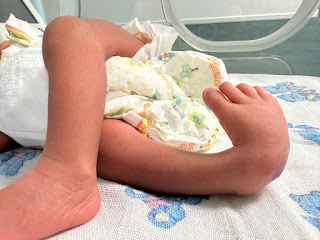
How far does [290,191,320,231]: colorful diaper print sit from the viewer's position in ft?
1.95

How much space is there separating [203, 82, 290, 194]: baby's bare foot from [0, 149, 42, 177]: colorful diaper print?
423 mm

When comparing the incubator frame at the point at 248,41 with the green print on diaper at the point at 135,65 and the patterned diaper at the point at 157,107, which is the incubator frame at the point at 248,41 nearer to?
the patterned diaper at the point at 157,107

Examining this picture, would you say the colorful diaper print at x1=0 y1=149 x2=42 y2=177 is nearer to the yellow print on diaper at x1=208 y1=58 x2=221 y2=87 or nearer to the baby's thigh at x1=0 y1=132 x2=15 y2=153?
the baby's thigh at x1=0 y1=132 x2=15 y2=153

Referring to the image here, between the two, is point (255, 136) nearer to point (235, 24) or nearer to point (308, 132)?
point (308, 132)

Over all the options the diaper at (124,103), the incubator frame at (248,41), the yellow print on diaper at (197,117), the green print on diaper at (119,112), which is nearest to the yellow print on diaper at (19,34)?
the diaper at (124,103)

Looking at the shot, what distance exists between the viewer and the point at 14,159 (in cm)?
76

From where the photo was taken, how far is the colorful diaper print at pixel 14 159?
0.71 meters

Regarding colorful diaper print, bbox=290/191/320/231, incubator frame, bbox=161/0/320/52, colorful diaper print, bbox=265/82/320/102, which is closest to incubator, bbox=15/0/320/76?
incubator frame, bbox=161/0/320/52

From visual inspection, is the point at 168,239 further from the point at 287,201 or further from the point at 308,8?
the point at 308,8

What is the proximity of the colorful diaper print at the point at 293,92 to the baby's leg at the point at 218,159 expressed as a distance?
59 centimetres

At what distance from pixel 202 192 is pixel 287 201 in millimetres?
154

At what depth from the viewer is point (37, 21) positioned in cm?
156

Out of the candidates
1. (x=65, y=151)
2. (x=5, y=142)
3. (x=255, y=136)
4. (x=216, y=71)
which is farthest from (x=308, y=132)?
(x=5, y=142)

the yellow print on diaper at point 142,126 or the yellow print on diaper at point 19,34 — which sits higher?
the yellow print on diaper at point 19,34
